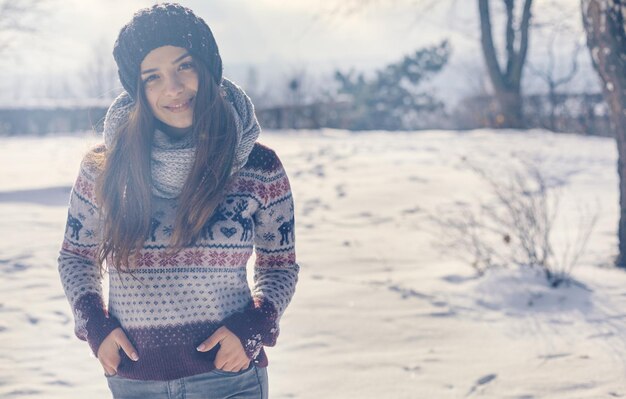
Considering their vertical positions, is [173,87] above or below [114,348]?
above

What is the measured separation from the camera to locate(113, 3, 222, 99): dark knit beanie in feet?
6.01

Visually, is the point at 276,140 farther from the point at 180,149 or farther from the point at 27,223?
the point at 180,149

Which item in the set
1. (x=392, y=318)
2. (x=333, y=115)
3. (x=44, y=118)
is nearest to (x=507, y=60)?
(x=333, y=115)

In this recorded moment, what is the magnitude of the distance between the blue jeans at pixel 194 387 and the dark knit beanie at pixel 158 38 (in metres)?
0.72

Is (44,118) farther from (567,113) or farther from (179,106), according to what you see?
(179,106)

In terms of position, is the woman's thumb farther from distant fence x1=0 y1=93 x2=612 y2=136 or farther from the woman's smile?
distant fence x1=0 y1=93 x2=612 y2=136

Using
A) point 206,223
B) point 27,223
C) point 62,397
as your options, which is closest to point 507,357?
point 62,397

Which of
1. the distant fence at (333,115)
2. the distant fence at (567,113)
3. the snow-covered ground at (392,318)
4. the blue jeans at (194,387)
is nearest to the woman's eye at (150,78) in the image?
the snow-covered ground at (392,318)

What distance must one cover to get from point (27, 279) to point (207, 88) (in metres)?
3.93

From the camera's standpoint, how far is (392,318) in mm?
4453

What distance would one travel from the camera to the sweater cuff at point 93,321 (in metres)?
1.76

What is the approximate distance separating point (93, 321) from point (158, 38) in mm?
702

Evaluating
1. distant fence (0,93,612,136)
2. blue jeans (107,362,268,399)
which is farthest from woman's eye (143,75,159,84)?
distant fence (0,93,612,136)

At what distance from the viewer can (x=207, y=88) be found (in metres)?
1.86
